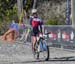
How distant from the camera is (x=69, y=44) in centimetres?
1986

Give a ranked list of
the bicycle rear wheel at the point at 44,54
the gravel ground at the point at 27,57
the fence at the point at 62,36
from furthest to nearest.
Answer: the fence at the point at 62,36 → the bicycle rear wheel at the point at 44,54 → the gravel ground at the point at 27,57

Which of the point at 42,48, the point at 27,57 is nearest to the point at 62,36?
the point at 27,57

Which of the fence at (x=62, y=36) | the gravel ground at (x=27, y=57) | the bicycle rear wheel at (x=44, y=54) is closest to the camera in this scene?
the gravel ground at (x=27, y=57)

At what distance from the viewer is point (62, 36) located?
67.4 ft

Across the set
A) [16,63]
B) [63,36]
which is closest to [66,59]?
[16,63]

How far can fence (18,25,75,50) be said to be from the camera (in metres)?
19.9

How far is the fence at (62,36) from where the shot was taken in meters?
19.9

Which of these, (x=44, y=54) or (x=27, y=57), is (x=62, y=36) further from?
(x=44, y=54)

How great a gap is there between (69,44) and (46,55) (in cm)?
452

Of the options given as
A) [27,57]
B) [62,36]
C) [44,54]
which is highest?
[62,36]

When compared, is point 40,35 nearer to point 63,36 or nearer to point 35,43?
point 35,43

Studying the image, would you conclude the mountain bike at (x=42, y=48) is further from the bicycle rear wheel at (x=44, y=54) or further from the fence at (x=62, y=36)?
the fence at (x=62, y=36)

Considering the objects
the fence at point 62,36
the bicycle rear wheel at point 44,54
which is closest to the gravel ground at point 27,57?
the bicycle rear wheel at point 44,54

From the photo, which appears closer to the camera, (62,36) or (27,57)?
(27,57)
